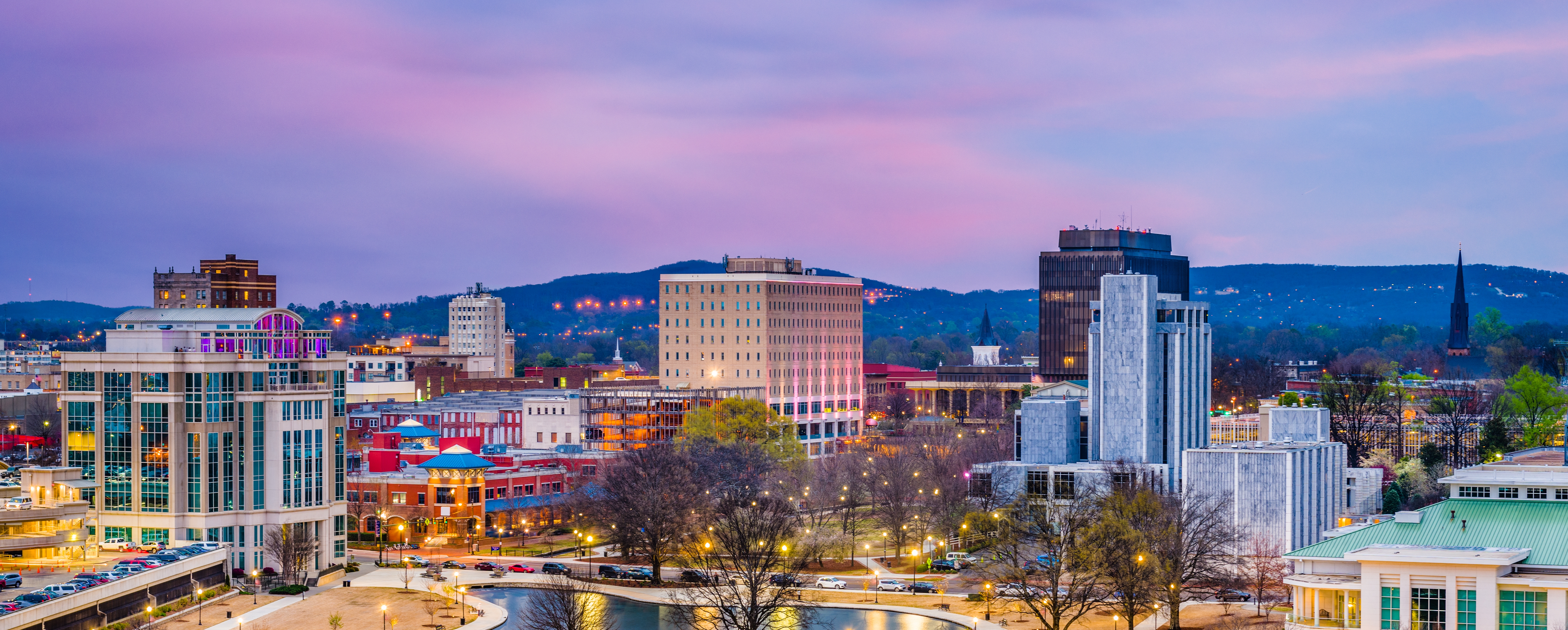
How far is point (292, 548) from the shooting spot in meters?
108

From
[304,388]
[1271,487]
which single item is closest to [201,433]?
[304,388]

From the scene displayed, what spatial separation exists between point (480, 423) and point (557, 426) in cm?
1089

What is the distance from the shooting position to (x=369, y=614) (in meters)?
99.1

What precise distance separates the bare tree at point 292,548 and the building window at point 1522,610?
70044 mm

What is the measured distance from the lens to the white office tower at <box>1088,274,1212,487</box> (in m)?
138

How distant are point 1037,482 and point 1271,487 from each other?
2646 centimetres

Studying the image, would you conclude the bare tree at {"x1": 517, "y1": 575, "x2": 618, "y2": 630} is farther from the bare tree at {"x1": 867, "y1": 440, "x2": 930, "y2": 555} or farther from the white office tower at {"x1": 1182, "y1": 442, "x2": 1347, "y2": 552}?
the white office tower at {"x1": 1182, "y1": 442, "x2": 1347, "y2": 552}

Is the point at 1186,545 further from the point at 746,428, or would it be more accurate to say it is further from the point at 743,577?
the point at 746,428

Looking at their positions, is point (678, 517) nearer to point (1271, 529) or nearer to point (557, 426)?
point (1271, 529)

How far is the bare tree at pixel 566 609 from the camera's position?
86062 mm

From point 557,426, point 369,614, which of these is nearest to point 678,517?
point 369,614

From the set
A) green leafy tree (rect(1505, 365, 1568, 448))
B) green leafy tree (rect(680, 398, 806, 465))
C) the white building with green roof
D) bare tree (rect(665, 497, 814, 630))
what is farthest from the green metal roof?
green leafy tree (rect(680, 398, 806, 465))

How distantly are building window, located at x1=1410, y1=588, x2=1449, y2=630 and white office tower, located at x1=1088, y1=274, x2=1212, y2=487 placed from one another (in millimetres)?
64756

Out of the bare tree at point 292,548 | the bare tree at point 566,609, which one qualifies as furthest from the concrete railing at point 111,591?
the bare tree at point 566,609
